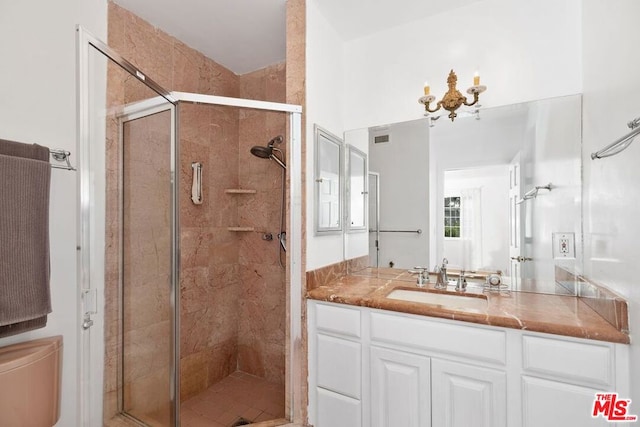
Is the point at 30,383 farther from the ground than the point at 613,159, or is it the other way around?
the point at 613,159

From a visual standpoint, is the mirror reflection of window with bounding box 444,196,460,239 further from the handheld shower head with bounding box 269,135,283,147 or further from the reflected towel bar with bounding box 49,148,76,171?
the reflected towel bar with bounding box 49,148,76,171

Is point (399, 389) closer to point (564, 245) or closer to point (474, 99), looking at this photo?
point (564, 245)

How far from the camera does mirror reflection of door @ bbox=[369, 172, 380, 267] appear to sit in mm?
2070

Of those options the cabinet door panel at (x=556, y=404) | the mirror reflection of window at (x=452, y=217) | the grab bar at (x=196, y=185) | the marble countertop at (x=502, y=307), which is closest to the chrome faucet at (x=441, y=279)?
the marble countertop at (x=502, y=307)

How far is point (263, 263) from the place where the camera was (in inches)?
91.7

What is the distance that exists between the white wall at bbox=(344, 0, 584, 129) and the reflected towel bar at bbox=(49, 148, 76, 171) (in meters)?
1.66

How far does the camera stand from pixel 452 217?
1.82 m

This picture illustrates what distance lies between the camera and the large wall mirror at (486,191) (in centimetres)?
153

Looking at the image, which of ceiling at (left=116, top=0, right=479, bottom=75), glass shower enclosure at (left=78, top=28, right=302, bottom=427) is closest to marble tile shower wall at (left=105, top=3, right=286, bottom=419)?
ceiling at (left=116, top=0, right=479, bottom=75)

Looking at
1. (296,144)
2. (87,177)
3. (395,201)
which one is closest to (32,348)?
(87,177)

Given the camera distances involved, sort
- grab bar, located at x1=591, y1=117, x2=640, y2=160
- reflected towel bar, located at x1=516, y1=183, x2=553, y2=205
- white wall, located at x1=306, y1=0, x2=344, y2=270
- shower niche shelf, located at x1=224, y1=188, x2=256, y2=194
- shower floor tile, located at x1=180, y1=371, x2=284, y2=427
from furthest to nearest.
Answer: shower niche shelf, located at x1=224, y1=188, x2=256, y2=194, shower floor tile, located at x1=180, y1=371, x2=284, y2=427, white wall, located at x1=306, y1=0, x2=344, y2=270, reflected towel bar, located at x1=516, y1=183, x2=553, y2=205, grab bar, located at x1=591, y1=117, x2=640, y2=160

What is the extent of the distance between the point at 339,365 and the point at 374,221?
978mm

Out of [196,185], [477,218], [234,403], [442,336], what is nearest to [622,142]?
[477,218]

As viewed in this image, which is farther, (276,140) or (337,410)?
(276,140)
